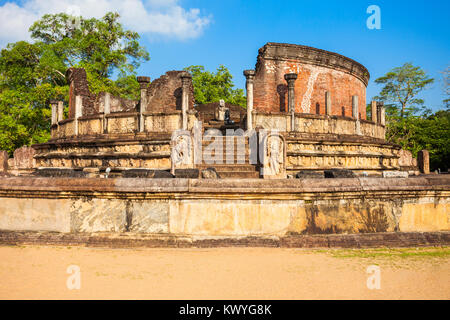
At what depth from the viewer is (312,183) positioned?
4465 millimetres

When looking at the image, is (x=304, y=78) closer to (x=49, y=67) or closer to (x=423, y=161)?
(x=423, y=161)

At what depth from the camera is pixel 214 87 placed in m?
32.4

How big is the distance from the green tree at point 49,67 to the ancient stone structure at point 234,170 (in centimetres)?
648

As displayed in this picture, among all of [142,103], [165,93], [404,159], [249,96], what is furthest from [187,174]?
[404,159]

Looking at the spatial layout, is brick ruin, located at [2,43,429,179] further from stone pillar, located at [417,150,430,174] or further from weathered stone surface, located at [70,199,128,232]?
weathered stone surface, located at [70,199,128,232]

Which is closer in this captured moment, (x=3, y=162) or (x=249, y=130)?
(x=249, y=130)

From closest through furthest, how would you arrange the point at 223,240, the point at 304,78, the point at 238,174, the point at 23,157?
1. the point at 223,240
2. the point at 238,174
3. the point at 304,78
4. the point at 23,157

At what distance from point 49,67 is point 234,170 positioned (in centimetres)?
2176

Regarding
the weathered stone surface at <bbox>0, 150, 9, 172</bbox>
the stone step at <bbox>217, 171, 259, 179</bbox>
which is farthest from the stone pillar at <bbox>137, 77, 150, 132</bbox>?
the weathered stone surface at <bbox>0, 150, 9, 172</bbox>

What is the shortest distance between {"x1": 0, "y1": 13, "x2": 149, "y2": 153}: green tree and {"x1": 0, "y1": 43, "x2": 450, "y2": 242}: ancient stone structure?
21.3 feet

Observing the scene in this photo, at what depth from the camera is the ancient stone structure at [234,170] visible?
440 cm

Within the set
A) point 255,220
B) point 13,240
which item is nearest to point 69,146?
point 13,240
